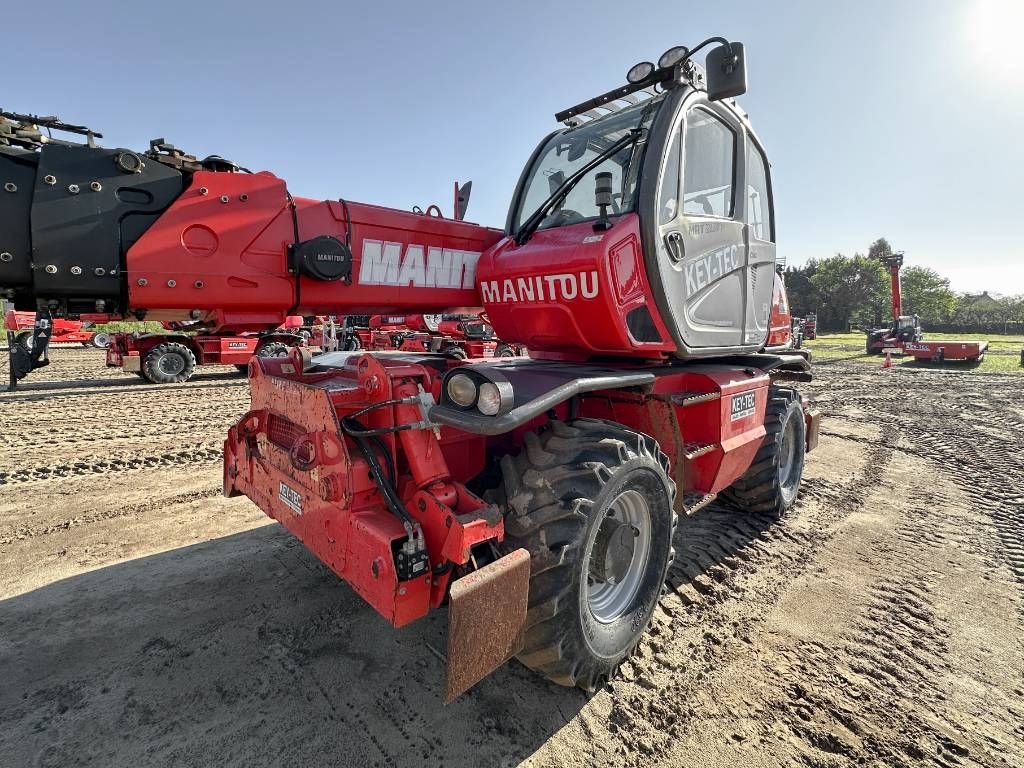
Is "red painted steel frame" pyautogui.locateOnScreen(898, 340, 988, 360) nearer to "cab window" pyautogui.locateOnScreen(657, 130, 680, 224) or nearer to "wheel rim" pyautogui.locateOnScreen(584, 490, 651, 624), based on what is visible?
"cab window" pyautogui.locateOnScreen(657, 130, 680, 224)

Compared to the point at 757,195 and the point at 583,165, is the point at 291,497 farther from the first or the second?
the point at 757,195

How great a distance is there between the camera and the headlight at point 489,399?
7.52ft

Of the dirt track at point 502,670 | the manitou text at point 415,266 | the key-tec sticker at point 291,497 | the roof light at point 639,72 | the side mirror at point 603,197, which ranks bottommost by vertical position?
the dirt track at point 502,670

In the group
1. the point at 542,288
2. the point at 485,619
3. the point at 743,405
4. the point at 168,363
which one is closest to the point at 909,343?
the point at 743,405

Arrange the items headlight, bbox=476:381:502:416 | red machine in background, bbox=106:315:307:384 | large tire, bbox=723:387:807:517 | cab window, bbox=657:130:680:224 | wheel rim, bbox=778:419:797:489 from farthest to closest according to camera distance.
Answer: red machine in background, bbox=106:315:307:384 → wheel rim, bbox=778:419:797:489 → large tire, bbox=723:387:807:517 → cab window, bbox=657:130:680:224 → headlight, bbox=476:381:502:416

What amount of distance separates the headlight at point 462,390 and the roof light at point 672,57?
2.56 meters

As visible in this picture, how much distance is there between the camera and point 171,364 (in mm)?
13164

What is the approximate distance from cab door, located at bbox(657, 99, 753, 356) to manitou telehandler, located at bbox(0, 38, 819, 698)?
0.02 m

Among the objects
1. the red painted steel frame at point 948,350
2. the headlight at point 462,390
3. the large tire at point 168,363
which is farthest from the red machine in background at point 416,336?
the red painted steel frame at point 948,350

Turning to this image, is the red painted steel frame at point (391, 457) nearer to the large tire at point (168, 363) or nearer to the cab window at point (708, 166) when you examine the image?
the cab window at point (708, 166)

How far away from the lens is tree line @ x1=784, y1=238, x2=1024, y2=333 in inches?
2191

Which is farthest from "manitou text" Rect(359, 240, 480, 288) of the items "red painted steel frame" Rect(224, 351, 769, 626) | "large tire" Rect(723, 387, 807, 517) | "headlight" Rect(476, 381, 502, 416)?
"large tire" Rect(723, 387, 807, 517)

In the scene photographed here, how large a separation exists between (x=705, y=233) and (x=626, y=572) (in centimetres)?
224

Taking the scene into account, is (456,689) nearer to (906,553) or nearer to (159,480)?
(906,553)
